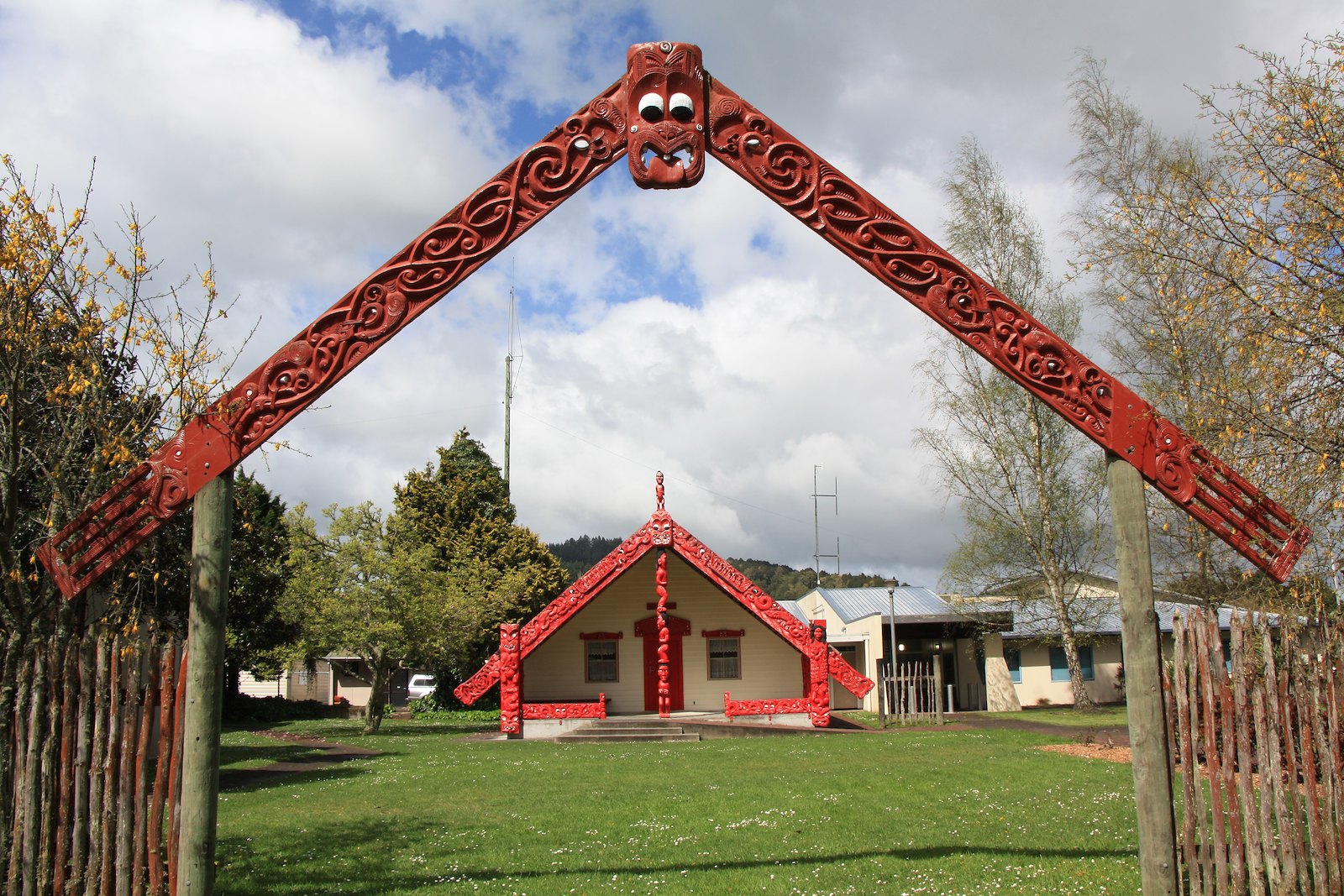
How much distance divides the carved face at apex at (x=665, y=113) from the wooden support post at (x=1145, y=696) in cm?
329

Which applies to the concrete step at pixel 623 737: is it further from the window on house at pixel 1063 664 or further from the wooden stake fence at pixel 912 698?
the window on house at pixel 1063 664

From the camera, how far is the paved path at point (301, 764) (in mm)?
14227

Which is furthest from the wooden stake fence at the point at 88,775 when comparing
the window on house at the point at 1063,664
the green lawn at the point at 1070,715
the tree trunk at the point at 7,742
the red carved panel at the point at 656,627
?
the window on house at the point at 1063,664

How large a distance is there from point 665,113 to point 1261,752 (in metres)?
5.21

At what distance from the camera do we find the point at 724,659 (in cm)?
2697

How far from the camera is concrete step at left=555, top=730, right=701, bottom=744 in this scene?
2098 centimetres

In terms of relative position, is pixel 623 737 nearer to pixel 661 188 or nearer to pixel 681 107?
pixel 661 188

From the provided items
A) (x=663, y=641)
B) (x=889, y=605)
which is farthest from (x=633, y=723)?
(x=889, y=605)

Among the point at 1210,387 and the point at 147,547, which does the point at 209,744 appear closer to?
the point at 147,547

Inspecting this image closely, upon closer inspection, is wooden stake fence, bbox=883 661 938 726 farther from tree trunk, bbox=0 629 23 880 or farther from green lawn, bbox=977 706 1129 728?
tree trunk, bbox=0 629 23 880

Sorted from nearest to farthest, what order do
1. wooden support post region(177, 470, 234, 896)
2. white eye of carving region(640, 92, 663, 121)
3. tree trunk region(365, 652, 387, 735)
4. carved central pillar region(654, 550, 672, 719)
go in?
1. wooden support post region(177, 470, 234, 896)
2. white eye of carving region(640, 92, 663, 121)
3. carved central pillar region(654, 550, 672, 719)
4. tree trunk region(365, 652, 387, 735)

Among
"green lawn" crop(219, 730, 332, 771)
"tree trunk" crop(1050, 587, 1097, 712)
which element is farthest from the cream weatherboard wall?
"tree trunk" crop(1050, 587, 1097, 712)

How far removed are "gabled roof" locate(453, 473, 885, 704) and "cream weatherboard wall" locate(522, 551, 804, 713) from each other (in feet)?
12.8

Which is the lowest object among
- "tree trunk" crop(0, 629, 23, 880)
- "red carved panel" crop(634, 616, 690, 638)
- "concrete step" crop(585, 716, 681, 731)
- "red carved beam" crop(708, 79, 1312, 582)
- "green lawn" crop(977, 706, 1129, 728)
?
"green lawn" crop(977, 706, 1129, 728)
